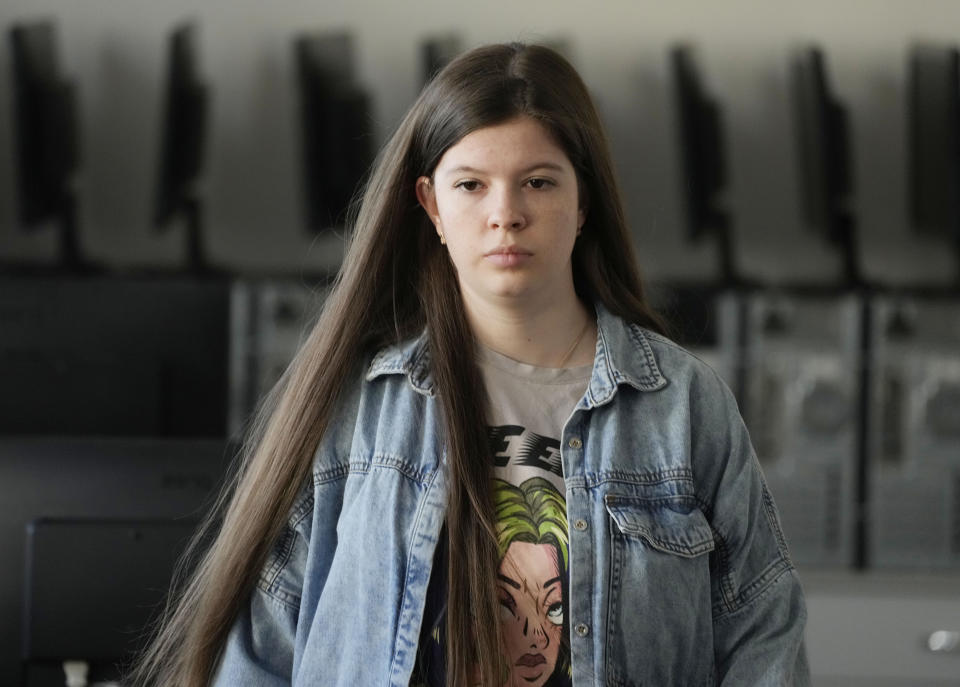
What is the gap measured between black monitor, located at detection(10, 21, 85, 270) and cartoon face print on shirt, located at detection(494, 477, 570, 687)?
223 centimetres

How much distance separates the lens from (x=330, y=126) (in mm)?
3068

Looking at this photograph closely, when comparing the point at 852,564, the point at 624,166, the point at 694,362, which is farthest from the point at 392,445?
the point at 624,166

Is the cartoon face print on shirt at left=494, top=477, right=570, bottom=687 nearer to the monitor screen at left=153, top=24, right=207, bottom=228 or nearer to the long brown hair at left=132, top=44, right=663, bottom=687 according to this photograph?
the long brown hair at left=132, top=44, right=663, bottom=687

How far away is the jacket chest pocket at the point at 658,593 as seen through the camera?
3.44 ft

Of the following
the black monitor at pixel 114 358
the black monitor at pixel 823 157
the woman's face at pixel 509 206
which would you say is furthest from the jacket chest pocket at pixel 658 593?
the black monitor at pixel 823 157

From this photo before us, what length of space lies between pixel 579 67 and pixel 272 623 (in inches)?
85.6

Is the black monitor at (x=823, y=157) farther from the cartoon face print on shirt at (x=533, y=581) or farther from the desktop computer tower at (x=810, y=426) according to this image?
the cartoon face print on shirt at (x=533, y=581)

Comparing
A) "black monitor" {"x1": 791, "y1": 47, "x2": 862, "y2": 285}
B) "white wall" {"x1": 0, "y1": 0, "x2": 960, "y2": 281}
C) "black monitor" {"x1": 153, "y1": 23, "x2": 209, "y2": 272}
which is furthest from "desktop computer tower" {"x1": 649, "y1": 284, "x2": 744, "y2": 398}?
"black monitor" {"x1": 153, "y1": 23, "x2": 209, "y2": 272}

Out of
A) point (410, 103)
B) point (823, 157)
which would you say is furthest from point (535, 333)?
point (823, 157)

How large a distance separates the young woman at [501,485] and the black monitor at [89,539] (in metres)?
0.06

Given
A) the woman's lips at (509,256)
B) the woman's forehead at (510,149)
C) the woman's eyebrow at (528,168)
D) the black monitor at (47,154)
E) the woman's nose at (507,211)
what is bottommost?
the woman's lips at (509,256)

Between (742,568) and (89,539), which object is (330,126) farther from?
(742,568)

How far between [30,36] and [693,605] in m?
2.62

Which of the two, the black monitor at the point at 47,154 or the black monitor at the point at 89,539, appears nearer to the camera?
the black monitor at the point at 89,539
